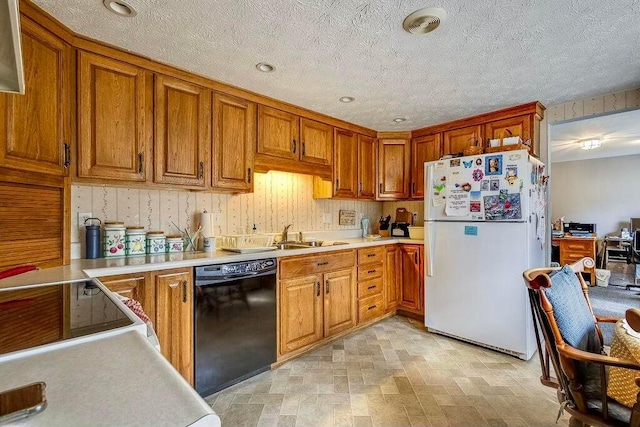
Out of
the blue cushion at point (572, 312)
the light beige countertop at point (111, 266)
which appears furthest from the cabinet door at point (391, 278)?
the blue cushion at point (572, 312)

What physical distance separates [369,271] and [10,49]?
2.94 meters

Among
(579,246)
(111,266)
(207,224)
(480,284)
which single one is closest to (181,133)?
(207,224)

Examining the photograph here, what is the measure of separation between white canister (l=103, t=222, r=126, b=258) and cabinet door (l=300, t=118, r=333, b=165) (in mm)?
1595

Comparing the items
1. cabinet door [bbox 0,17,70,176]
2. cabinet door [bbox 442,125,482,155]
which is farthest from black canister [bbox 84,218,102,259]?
cabinet door [bbox 442,125,482,155]

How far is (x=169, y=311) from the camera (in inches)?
73.5

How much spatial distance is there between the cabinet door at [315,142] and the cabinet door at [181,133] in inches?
37.3

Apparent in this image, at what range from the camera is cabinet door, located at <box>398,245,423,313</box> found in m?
3.38

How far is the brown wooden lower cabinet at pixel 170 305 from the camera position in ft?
5.76

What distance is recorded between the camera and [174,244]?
233cm

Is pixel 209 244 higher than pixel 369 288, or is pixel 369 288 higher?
pixel 209 244

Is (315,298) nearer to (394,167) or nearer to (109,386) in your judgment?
(394,167)

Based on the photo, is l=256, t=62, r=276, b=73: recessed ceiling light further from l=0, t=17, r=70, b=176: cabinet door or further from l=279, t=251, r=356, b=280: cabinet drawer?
l=279, t=251, r=356, b=280: cabinet drawer

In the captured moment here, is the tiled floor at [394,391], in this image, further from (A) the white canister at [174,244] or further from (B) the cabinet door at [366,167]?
(B) the cabinet door at [366,167]

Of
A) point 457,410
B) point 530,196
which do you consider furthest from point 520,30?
point 457,410
